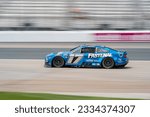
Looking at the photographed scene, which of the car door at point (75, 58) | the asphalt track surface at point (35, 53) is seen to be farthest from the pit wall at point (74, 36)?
the car door at point (75, 58)

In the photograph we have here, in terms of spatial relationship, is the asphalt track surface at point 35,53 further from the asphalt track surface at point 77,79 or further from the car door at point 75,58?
the car door at point 75,58

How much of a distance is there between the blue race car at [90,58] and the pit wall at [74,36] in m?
10.9

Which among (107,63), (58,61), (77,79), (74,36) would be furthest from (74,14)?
(77,79)

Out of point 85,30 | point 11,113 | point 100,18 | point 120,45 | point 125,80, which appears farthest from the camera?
point 100,18

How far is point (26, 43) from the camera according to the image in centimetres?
2728

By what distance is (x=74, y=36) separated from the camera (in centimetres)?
2759

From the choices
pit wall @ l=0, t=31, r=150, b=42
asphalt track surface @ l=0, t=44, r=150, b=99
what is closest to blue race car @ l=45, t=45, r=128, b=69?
asphalt track surface @ l=0, t=44, r=150, b=99

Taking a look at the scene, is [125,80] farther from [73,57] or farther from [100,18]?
[100,18]

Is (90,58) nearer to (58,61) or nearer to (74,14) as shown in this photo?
(58,61)

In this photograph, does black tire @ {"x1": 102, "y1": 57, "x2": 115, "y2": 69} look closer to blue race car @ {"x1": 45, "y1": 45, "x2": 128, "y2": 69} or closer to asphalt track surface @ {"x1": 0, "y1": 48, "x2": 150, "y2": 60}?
blue race car @ {"x1": 45, "y1": 45, "x2": 128, "y2": 69}

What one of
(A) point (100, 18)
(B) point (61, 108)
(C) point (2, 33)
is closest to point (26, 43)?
(C) point (2, 33)

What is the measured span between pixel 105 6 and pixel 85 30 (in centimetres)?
462

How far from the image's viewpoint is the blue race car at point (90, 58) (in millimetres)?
15953

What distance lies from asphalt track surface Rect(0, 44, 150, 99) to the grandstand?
35.5 ft
